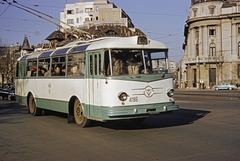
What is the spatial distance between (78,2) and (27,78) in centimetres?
11321

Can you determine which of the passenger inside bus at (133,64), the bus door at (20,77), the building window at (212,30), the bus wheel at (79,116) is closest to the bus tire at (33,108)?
the bus door at (20,77)

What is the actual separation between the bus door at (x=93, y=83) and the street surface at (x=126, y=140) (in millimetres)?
803

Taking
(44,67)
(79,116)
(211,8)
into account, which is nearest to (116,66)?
(79,116)

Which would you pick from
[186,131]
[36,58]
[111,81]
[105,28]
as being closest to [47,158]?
[111,81]

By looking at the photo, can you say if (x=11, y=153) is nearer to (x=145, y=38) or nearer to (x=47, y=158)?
(x=47, y=158)

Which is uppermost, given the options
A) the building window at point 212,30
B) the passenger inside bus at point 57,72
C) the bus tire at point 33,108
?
the building window at point 212,30

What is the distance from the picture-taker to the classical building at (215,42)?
76250 mm

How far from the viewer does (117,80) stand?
11070 mm

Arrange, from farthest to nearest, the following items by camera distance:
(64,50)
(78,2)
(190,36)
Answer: (78,2)
(190,36)
(64,50)

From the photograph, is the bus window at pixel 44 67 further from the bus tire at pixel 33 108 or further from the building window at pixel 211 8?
the building window at pixel 211 8

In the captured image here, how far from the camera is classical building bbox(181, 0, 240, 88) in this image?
76250 millimetres

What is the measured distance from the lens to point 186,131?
11.7m

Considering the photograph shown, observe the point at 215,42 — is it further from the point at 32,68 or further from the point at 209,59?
the point at 32,68

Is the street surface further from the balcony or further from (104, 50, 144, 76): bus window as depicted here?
the balcony
